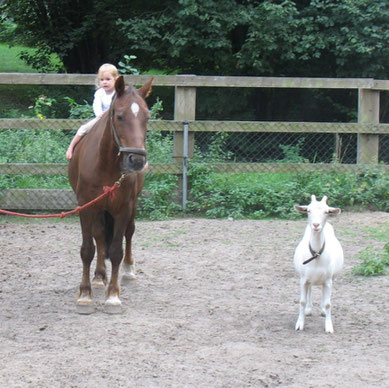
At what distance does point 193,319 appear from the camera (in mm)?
5820

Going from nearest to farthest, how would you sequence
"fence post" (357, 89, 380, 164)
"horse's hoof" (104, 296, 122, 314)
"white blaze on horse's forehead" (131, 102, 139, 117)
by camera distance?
"white blaze on horse's forehead" (131, 102, 139, 117) < "horse's hoof" (104, 296, 122, 314) < "fence post" (357, 89, 380, 164)

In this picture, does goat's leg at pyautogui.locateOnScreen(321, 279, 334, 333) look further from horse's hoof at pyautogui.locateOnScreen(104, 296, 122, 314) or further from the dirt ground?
horse's hoof at pyautogui.locateOnScreen(104, 296, 122, 314)

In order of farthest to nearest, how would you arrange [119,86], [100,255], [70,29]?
[70,29] → [100,255] → [119,86]

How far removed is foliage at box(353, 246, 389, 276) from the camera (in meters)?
7.16

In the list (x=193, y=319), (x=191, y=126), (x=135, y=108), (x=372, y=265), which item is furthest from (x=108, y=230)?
(x=191, y=126)

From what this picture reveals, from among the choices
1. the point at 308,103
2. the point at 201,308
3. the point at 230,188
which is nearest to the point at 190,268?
the point at 201,308

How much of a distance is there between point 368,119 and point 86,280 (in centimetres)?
576

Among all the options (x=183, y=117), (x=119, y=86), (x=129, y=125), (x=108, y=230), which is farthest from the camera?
(x=183, y=117)

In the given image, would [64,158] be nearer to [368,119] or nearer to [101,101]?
[101,101]

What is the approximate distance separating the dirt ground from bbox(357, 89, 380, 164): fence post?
156cm

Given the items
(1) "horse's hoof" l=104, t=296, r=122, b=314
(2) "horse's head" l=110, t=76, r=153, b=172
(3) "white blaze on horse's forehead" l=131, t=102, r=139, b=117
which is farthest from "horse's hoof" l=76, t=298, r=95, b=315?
(3) "white blaze on horse's forehead" l=131, t=102, r=139, b=117

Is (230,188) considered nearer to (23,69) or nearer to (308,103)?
(308,103)

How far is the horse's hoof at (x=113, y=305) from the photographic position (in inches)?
237

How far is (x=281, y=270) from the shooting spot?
24.6ft
